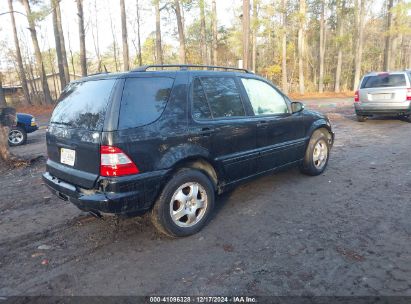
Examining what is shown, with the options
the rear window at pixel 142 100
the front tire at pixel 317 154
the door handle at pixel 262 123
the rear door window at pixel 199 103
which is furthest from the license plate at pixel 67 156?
the front tire at pixel 317 154

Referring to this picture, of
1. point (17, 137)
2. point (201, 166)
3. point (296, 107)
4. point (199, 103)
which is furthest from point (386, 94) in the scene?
point (17, 137)

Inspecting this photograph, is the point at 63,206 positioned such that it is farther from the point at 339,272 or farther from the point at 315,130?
the point at 315,130

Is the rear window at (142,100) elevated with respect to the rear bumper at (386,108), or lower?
elevated

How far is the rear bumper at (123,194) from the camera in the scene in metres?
3.04

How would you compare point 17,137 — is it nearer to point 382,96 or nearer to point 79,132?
point 79,132

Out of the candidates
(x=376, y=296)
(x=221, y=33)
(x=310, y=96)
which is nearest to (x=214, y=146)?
(x=376, y=296)

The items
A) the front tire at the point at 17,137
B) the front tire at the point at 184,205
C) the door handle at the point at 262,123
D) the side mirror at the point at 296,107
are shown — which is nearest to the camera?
the front tire at the point at 184,205

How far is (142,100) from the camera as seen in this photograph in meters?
3.26

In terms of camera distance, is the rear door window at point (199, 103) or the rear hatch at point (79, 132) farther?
the rear door window at point (199, 103)

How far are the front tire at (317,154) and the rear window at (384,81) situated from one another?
6.64 m

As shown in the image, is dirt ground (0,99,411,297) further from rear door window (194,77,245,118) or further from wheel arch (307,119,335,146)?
rear door window (194,77,245,118)

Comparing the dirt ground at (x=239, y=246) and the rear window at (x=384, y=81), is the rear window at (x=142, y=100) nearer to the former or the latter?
the dirt ground at (x=239, y=246)

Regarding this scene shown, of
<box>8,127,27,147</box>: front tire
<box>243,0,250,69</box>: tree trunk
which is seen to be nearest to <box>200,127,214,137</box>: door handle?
<box>8,127,27,147</box>: front tire

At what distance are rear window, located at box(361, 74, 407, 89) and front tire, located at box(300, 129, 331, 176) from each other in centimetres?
664
